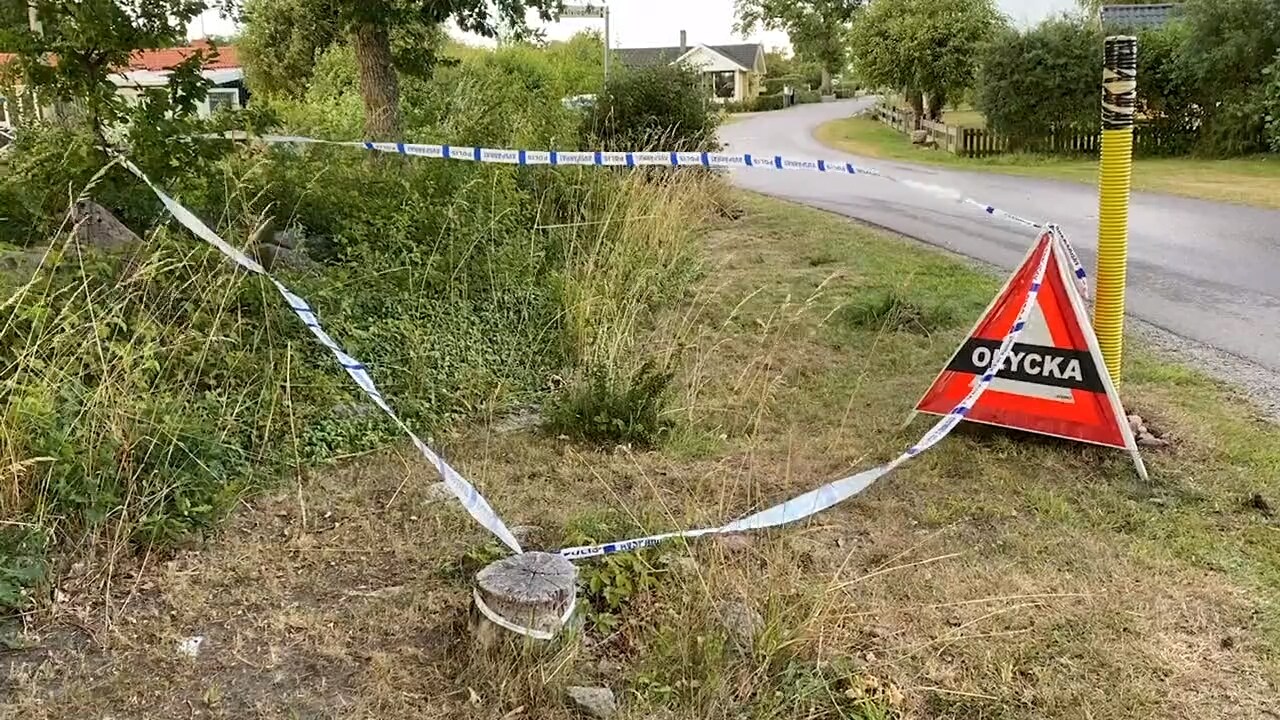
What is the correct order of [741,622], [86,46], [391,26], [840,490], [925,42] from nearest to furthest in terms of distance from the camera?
[741,622], [840,490], [86,46], [391,26], [925,42]

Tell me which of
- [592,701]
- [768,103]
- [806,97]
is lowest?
[592,701]

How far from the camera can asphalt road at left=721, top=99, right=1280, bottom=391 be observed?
7289mm

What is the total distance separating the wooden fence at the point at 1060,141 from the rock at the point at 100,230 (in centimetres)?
1963

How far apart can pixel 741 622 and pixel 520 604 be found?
0.70 metres

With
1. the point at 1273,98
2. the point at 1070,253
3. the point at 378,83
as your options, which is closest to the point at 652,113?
the point at 378,83

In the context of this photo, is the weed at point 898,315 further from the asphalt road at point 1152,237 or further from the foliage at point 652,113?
the foliage at point 652,113

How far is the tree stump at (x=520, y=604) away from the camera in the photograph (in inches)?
121

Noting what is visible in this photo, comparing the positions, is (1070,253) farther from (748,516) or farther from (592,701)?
(592,701)

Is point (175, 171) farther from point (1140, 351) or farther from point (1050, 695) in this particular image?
point (1140, 351)

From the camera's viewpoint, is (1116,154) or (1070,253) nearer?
(1116,154)

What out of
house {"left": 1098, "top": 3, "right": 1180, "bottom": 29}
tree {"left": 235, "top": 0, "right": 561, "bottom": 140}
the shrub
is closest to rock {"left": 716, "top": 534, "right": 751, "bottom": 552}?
tree {"left": 235, "top": 0, "right": 561, "bottom": 140}

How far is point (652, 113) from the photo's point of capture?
13.4m

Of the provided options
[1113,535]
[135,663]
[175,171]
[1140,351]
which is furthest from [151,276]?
[1140,351]

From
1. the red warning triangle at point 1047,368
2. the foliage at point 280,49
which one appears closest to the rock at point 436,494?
the red warning triangle at point 1047,368
